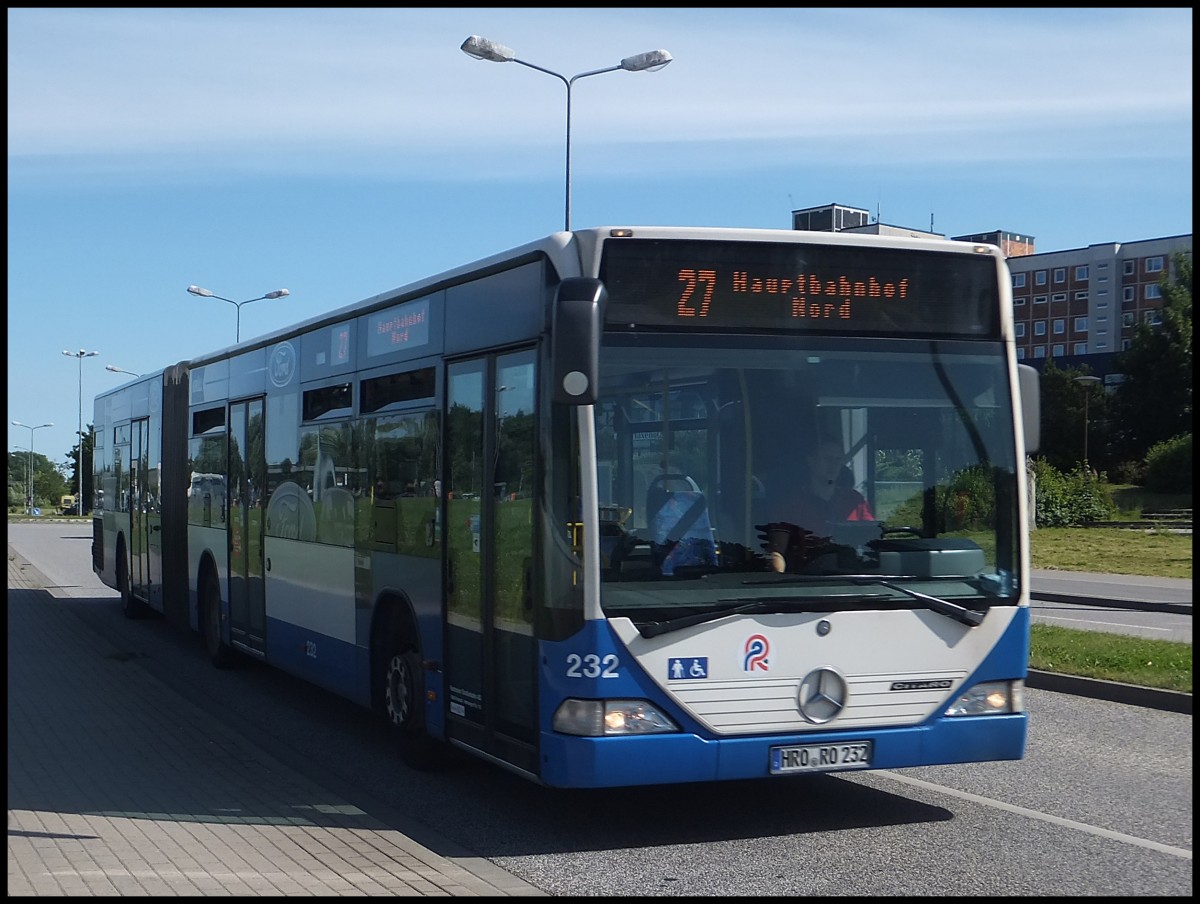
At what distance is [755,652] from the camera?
279 inches

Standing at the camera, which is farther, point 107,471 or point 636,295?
point 107,471

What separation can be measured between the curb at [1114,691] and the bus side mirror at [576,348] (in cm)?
656

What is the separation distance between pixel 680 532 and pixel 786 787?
2.37 metres

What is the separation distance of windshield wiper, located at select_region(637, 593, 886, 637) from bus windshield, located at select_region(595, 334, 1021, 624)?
12mm

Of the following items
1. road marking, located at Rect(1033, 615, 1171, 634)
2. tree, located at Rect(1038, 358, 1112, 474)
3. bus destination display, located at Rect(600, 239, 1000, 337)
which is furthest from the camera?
tree, located at Rect(1038, 358, 1112, 474)

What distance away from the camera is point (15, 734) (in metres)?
10.8

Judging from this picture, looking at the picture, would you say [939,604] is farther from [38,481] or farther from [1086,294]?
[38,481]

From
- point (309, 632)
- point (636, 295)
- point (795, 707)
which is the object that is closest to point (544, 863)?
point (795, 707)

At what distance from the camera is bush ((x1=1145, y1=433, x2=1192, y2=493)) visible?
75938mm

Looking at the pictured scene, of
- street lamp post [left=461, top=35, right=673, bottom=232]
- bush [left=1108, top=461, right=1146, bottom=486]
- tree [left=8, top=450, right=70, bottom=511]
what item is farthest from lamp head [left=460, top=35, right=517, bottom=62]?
tree [left=8, top=450, right=70, bottom=511]

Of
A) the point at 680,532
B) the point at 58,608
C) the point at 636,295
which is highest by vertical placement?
the point at 636,295

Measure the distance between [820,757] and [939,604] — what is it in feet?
3.16

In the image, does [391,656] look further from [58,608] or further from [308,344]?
[58,608]

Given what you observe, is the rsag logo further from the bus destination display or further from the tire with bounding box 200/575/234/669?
the tire with bounding box 200/575/234/669
